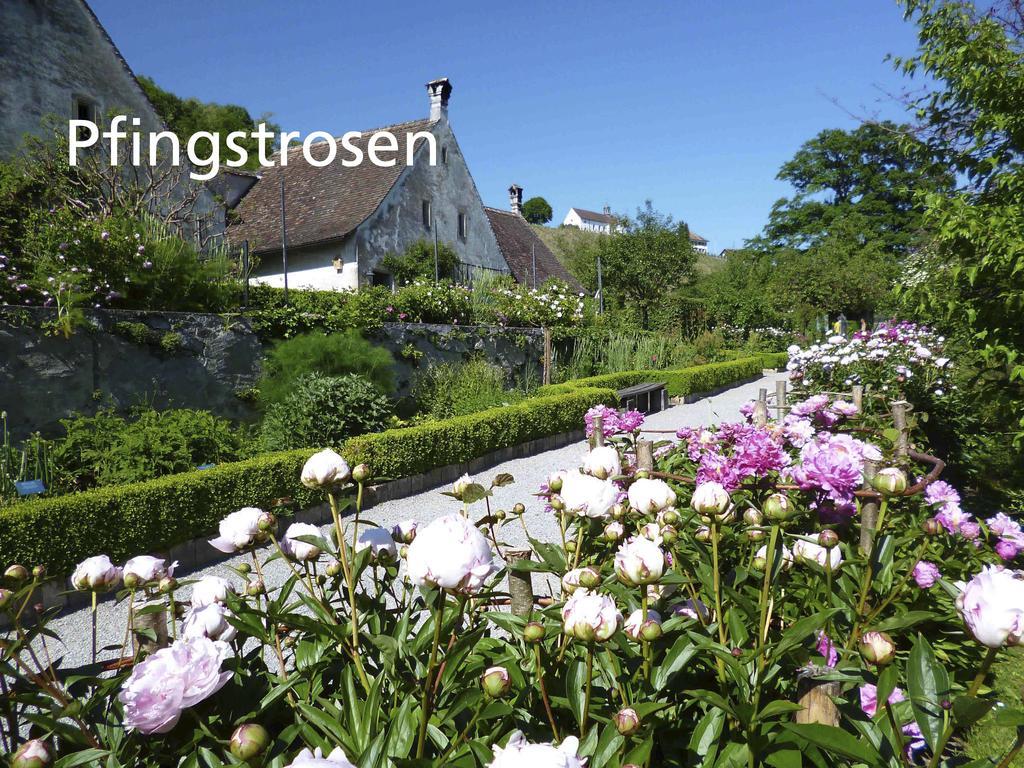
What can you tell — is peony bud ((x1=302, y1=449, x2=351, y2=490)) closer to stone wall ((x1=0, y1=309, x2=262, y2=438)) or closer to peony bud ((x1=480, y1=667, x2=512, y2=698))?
peony bud ((x1=480, y1=667, x2=512, y2=698))

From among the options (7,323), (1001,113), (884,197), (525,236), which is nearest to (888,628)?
(1001,113)

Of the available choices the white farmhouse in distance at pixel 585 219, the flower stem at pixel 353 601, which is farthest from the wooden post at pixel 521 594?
the white farmhouse in distance at pixel 585 219

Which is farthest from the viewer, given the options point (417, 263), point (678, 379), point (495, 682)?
point (417, 263)

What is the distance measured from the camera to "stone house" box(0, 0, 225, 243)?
993 centimetres

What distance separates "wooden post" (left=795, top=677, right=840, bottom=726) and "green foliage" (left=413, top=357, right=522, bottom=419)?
6.93m

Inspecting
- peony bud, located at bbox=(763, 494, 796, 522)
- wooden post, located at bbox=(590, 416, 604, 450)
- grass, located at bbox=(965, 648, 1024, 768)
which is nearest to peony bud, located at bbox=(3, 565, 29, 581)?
peony bud, located at bbox=(763, 494, 796, 522)

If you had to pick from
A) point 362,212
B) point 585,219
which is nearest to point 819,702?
point 362,212

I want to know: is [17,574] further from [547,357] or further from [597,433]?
[547,357]

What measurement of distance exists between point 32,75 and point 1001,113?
13261 millimetres

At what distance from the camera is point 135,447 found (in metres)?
4.76

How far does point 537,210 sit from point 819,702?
6765 centimetres

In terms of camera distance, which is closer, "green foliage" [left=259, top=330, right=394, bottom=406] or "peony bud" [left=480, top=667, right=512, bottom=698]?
"peony bud" [left=480, top=667, right=512, bottom=698]

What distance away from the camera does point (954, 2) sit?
3.04 meters

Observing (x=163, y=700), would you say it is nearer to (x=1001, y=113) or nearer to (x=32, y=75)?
(x=1001, y=113)
